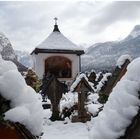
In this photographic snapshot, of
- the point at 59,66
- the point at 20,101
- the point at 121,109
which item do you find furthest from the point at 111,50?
the point at 121,109

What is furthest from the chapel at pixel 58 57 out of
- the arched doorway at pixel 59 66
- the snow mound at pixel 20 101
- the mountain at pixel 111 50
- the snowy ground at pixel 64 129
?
the mountain at pixel 111 50

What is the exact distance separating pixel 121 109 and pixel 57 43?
25907 mm

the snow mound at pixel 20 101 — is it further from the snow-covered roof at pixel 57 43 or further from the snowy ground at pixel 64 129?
the snow-covered roof at pixel 57 43

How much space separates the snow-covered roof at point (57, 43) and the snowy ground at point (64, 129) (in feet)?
50.4

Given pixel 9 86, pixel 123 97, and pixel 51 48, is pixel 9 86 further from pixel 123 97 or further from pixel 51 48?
pixel 51 48

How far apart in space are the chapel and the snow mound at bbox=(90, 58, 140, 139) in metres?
25.0

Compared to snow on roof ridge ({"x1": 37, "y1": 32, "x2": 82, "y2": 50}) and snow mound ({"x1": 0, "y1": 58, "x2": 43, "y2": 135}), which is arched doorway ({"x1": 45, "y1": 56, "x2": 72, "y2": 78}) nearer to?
snow on roof ridge ({"x1": 37, "y1": 32, "x2": 82, "y2": 50})

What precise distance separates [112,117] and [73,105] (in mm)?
11122

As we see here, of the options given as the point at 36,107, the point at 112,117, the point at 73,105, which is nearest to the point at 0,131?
the point at 36,107

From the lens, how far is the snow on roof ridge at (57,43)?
90.7ft

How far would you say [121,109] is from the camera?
231cm

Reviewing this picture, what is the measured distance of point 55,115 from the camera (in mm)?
12688

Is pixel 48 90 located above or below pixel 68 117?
above

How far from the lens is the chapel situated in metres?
27.8
